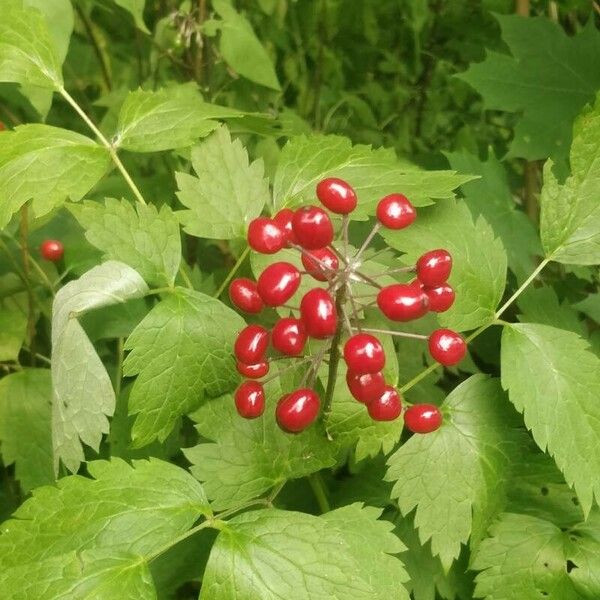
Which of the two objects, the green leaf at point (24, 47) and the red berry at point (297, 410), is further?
the green leaf at point (24, 47)

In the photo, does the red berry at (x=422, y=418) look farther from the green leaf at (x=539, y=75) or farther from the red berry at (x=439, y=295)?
the green leaf at (x=539, y=75)

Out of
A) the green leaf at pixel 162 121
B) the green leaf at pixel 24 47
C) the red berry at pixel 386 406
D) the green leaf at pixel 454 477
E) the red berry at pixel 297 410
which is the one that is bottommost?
the green leaf at pixel 454 477

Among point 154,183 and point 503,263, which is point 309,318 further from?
point 154,183

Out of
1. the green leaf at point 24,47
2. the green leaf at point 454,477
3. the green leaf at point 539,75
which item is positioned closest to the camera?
the green leaf at point 454,477

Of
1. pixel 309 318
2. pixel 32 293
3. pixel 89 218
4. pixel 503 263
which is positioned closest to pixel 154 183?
pixel 32 293

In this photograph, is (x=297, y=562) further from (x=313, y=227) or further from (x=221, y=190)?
(x=221, y=190)

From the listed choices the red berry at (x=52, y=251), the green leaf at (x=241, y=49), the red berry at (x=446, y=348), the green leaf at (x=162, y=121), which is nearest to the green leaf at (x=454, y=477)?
the red berry at (x=446, y=348)

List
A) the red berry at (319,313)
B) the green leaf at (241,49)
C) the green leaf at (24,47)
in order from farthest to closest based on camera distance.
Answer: the green leaf at (241,49) < the green leaf at (24,47) < the red berry at (319,313)
